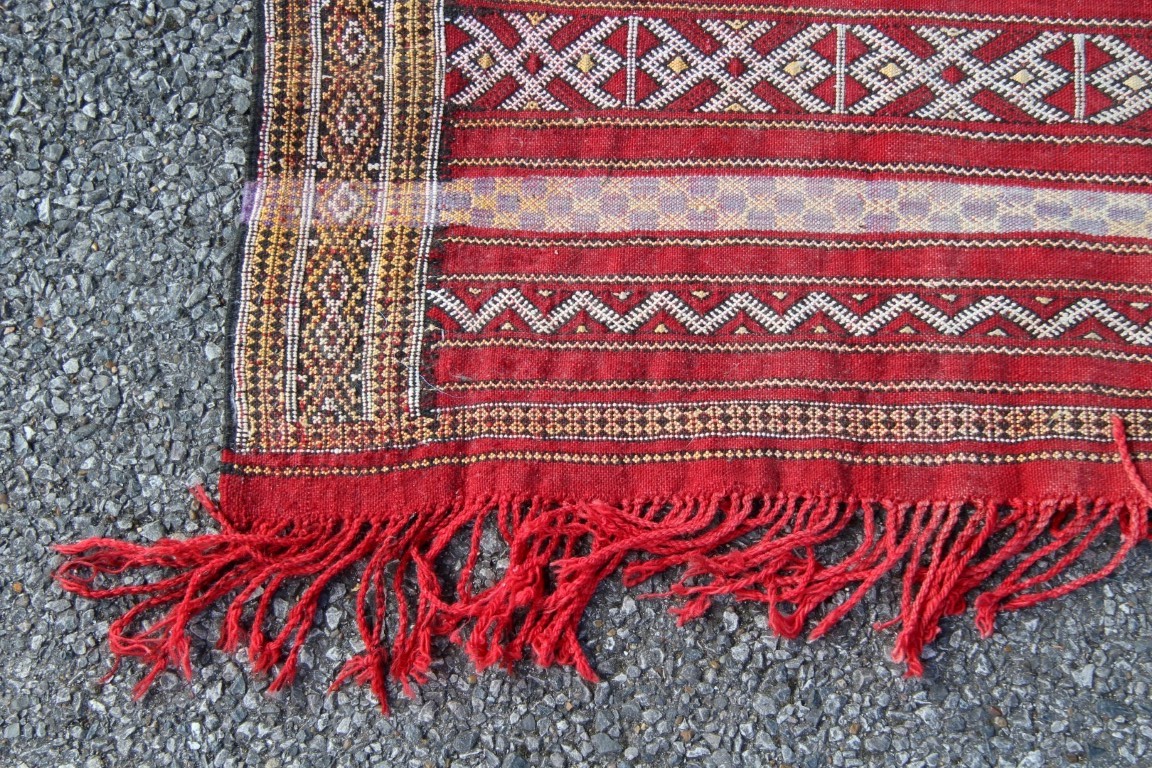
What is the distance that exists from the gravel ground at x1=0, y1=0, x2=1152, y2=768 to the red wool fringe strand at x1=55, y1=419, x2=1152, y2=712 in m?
0.04

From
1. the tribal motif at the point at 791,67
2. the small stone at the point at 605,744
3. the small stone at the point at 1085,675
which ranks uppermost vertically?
the tribal motif at the point at 791,67

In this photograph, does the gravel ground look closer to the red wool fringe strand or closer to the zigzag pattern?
the red wool fringe strand

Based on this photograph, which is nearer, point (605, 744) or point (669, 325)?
point (605, 744)

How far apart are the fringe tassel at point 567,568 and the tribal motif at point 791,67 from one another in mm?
598

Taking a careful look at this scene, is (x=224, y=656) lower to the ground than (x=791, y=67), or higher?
lower

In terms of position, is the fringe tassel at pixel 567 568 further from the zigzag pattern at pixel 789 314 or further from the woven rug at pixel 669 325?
the zigzag pattern at pixel 789 314

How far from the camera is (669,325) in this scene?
1323 millimetres

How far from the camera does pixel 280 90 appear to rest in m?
1.38

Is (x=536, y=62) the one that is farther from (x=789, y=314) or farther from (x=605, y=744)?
(x=605, y=744)

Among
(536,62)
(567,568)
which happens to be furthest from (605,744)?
(536,62)

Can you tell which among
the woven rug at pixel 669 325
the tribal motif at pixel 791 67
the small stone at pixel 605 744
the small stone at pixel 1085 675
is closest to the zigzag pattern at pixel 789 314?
the woven rug at pixel 669 325

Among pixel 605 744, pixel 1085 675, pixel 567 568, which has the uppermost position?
pixel 567 568

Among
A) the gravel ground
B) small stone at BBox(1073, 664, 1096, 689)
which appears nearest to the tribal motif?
the gravel ground

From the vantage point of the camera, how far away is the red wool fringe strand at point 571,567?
48.5 inches
